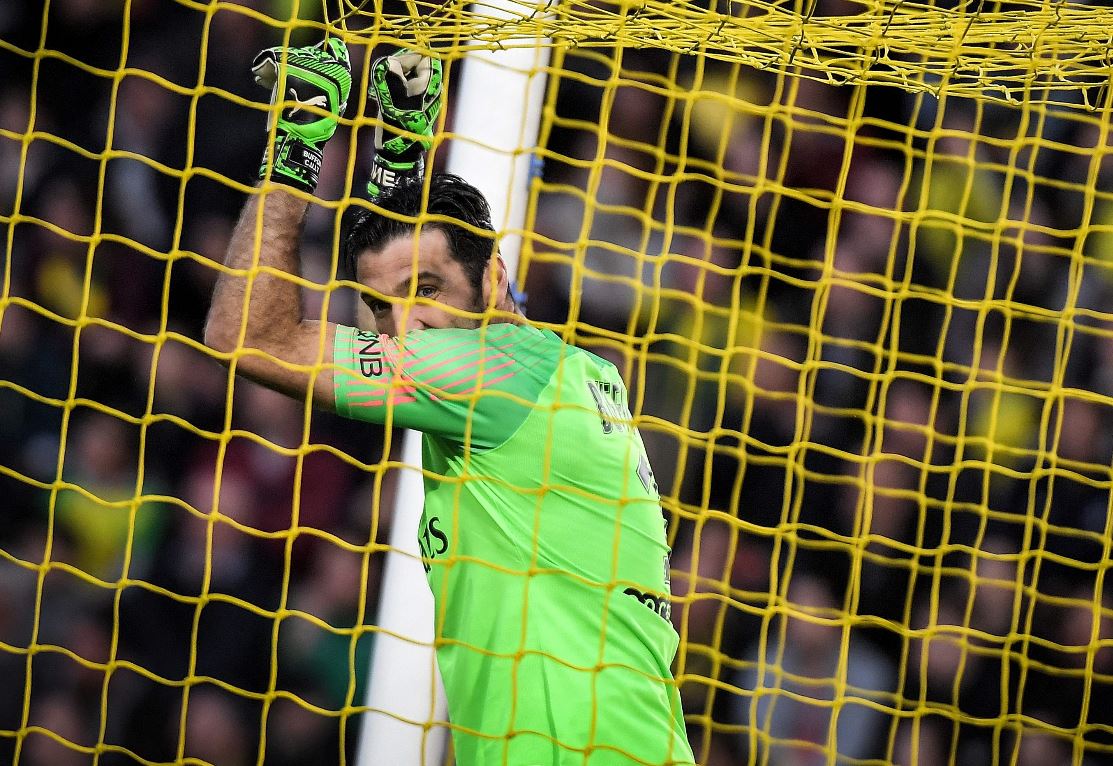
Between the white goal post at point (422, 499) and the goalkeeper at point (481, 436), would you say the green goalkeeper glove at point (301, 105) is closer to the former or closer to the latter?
the goalkeeper at point (481, 436)

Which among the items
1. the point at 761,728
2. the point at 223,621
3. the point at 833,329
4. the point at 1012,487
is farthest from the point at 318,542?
the point at 1012,487

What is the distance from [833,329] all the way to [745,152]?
0.39m

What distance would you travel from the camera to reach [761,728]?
7.02 feet

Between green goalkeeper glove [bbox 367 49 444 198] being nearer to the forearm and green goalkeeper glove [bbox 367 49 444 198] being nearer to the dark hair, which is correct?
the dark hair

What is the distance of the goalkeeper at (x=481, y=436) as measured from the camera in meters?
1.22

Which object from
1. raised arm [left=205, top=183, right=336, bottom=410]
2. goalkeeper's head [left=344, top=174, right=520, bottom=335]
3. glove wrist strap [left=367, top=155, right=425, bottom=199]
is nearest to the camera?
raised arm [left=205, top=183, right=336, bottom=410]

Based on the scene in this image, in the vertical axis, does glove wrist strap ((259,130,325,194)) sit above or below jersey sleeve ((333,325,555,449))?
above

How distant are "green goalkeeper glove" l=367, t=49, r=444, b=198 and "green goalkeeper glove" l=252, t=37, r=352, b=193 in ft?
0.25

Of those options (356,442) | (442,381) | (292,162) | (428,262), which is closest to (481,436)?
(442,381)

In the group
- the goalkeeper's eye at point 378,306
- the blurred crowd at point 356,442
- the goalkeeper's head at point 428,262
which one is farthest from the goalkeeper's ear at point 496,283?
the blurred crowd at point 356,442

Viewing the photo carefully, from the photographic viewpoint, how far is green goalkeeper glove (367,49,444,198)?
134 centimetres

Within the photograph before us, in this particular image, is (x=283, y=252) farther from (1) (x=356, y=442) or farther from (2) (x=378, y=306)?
(1) (x=356, y=442)

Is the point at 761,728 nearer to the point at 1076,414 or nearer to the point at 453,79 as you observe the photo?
the point at 1076,414

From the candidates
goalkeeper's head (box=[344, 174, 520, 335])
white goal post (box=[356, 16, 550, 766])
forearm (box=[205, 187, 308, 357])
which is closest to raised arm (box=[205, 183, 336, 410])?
forearm (box=[205, 187, 308, 357])
